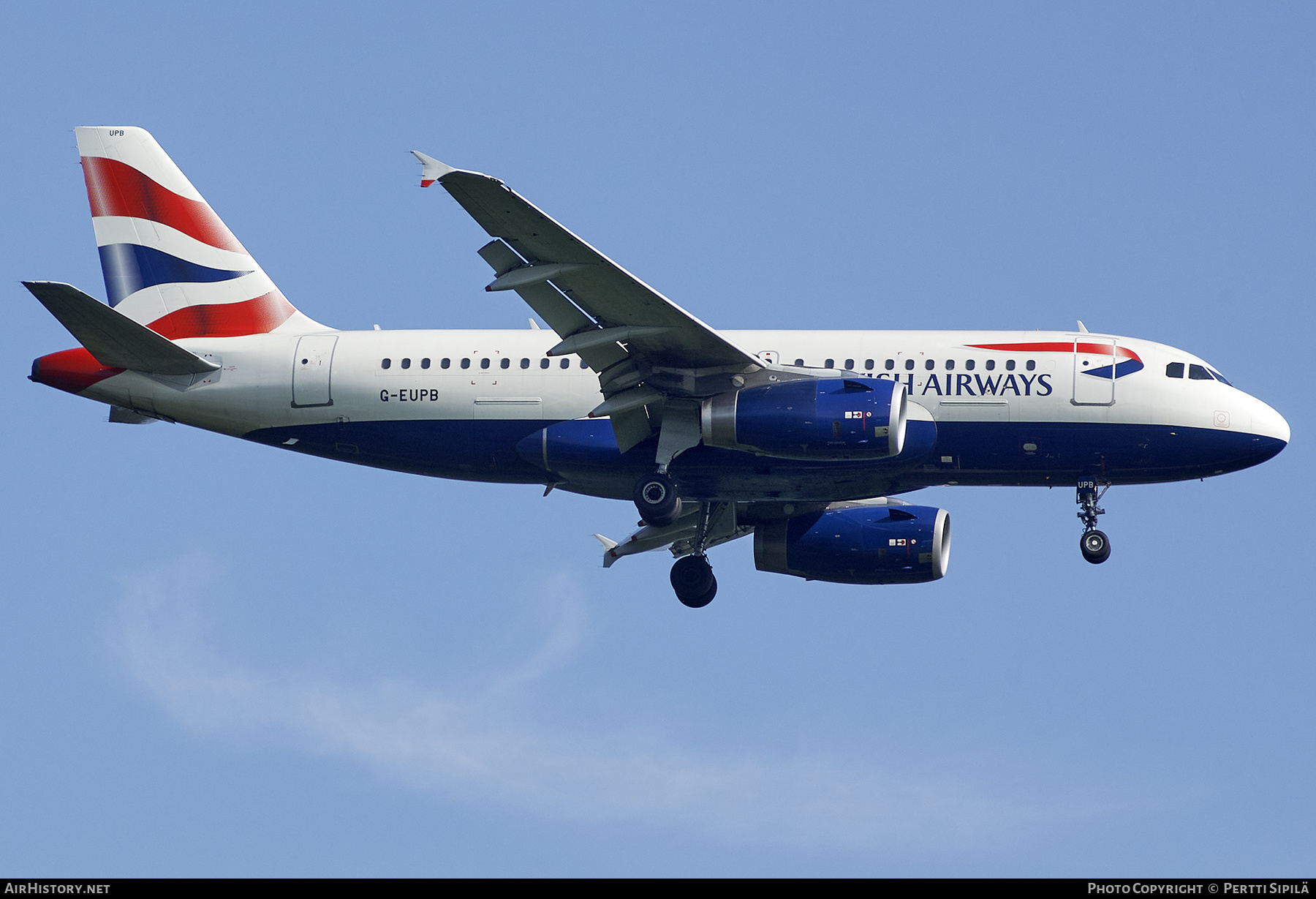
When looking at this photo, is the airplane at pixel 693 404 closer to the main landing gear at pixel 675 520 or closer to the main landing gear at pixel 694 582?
the main landing gear at pixel 675 520

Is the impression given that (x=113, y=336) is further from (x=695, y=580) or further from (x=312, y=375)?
(x=695, y=580)

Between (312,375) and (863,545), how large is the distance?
44.6 ft

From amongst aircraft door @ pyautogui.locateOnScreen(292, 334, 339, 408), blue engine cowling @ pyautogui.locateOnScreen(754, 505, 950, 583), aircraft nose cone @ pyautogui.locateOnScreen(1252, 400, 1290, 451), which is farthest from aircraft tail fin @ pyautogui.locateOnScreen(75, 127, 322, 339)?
aircraft nose cone @ pyautogui.locateOnScreen(1252, 400, 1290, 451)

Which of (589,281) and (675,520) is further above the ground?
(589,281)

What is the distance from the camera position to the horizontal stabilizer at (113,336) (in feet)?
118

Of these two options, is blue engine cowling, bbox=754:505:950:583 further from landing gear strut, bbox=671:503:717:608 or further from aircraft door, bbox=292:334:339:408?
aircraft door, bbox=292:334:339:408

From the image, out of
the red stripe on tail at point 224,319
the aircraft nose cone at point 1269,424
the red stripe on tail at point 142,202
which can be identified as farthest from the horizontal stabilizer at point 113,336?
the aircraft nose cone at point 1269,424

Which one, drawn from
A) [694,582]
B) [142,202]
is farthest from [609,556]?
[142,202]

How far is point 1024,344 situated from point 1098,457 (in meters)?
2.98

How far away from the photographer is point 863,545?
41.2m

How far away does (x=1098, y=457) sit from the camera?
3719cm

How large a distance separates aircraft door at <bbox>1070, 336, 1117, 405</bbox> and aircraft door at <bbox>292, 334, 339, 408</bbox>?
1666 centimetres

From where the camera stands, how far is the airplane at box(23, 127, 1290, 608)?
35.1 metres
